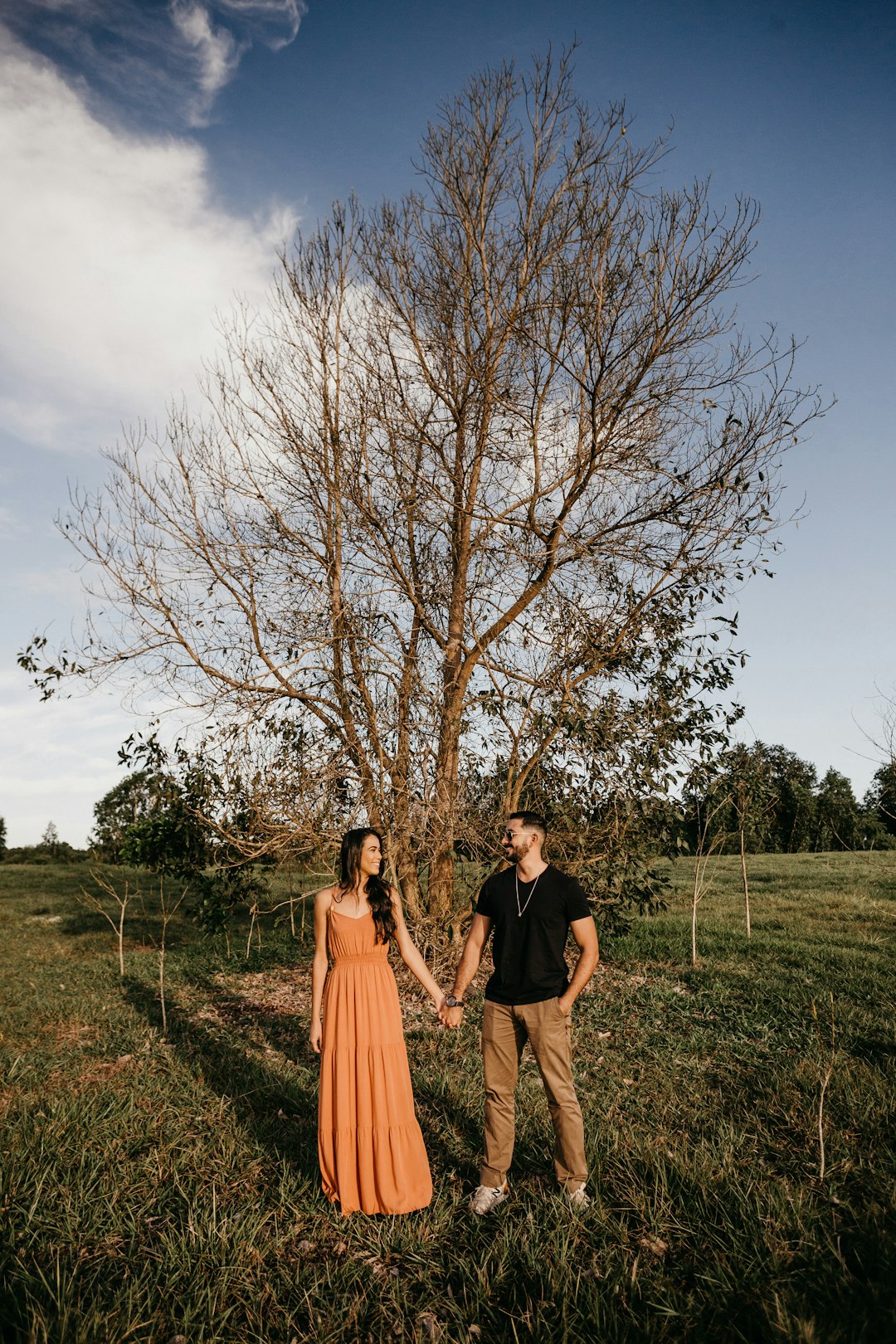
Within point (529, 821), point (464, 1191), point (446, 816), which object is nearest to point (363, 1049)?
point (464, 1191)

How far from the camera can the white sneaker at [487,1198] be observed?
12.8 feet

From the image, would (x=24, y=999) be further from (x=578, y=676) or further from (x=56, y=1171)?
(x=578, y=676)

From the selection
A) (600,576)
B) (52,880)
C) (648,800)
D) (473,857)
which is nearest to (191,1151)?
(473,857)

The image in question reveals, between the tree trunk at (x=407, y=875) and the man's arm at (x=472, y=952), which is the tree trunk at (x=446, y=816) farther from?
the man's arm at (x=472, y=952)

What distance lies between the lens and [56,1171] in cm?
433

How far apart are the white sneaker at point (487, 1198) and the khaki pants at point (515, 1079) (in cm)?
3

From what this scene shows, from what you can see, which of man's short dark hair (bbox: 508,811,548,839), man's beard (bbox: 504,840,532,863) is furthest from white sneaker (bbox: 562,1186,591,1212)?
man's short dark hair (bbox: 508,811,548,839)

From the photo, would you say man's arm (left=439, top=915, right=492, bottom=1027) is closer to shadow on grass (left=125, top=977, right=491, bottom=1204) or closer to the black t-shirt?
the black t-shirt

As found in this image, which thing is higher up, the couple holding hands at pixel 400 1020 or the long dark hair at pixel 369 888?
the long dark hair at pixel 369 888

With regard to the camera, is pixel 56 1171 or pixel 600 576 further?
pixel 600 576

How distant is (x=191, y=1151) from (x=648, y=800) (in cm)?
738

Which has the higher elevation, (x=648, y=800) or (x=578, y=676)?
(x=578, y=676)

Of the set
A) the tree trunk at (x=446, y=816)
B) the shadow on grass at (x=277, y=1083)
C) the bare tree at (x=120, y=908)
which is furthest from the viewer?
the bare tree at (x=120, y=908)

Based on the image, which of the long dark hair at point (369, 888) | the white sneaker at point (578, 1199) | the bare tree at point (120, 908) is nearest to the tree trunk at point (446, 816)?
the bare tree at point (120, 908)
